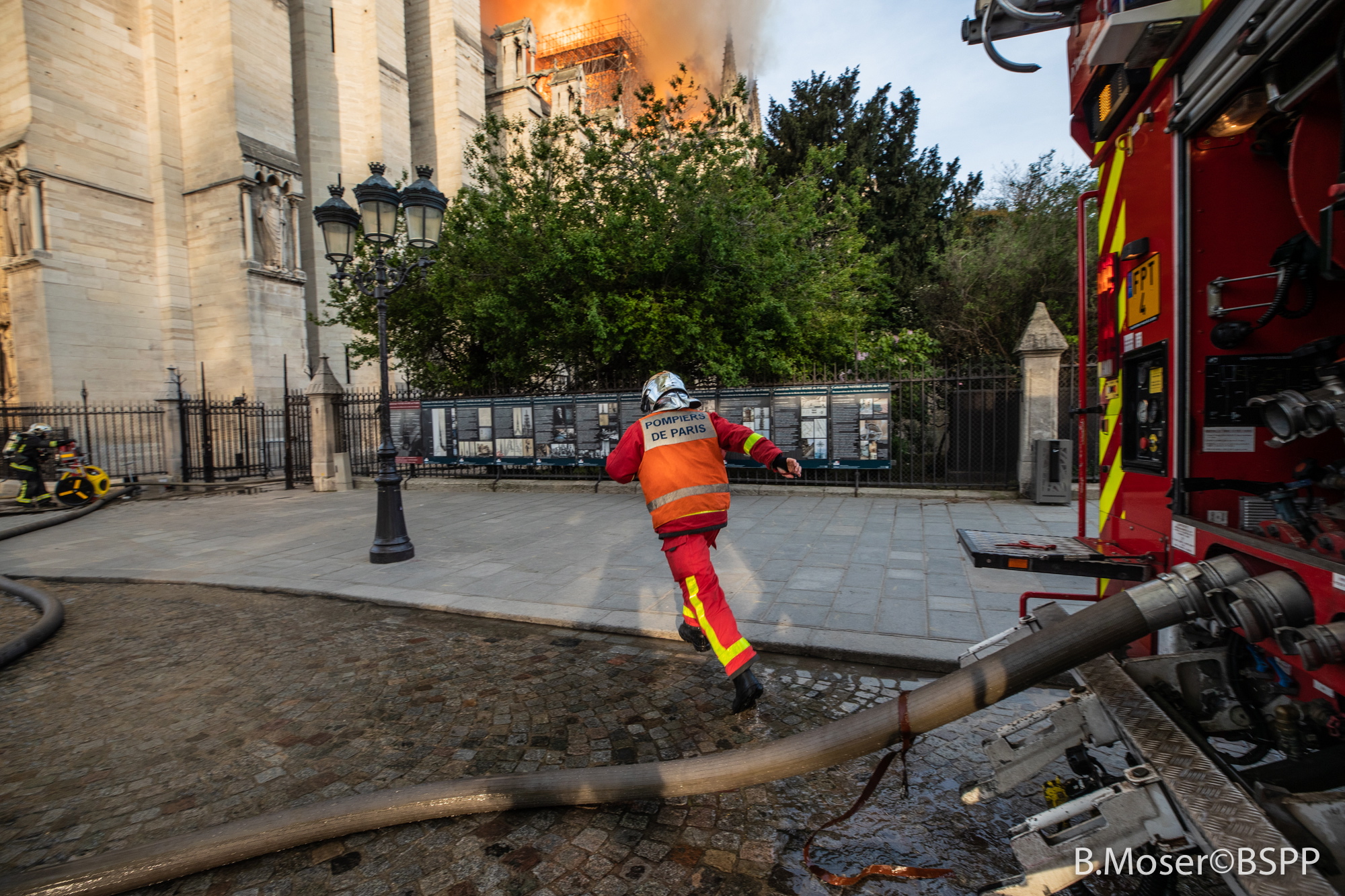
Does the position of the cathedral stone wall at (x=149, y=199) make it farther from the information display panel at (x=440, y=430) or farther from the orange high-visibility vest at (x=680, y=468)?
the orange high-visibility vest at (x=680, y=468)

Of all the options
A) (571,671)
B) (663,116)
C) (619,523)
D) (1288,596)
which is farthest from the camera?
(663,116)

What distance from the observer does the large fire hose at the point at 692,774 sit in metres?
1.79

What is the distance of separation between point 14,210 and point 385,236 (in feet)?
59.3

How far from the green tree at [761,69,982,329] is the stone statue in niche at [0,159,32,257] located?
2057 cm

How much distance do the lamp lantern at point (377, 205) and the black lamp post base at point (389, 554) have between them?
11.6ft

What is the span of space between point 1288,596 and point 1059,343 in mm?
8290

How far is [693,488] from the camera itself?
350 cm

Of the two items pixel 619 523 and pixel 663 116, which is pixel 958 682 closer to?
pixel 619 523

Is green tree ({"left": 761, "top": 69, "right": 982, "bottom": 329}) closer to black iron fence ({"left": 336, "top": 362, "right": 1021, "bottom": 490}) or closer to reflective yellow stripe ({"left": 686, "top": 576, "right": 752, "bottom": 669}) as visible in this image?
black iron fence ({"left": 336, "top": 362, "right": 1021, "bottom": 490})

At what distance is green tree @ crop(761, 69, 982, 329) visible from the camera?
18.1 metres

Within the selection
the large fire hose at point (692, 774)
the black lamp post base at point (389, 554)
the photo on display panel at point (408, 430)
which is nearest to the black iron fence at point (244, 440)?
the photo on display panel at point (408, 430)

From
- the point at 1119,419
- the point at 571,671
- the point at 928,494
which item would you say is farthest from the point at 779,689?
the point at 928,494

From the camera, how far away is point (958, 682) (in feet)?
6.28

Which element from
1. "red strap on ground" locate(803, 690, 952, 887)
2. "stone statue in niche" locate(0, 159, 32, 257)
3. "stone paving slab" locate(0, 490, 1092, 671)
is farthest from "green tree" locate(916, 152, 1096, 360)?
"stone statue in niche" locate(0, 159, 32, 257)
